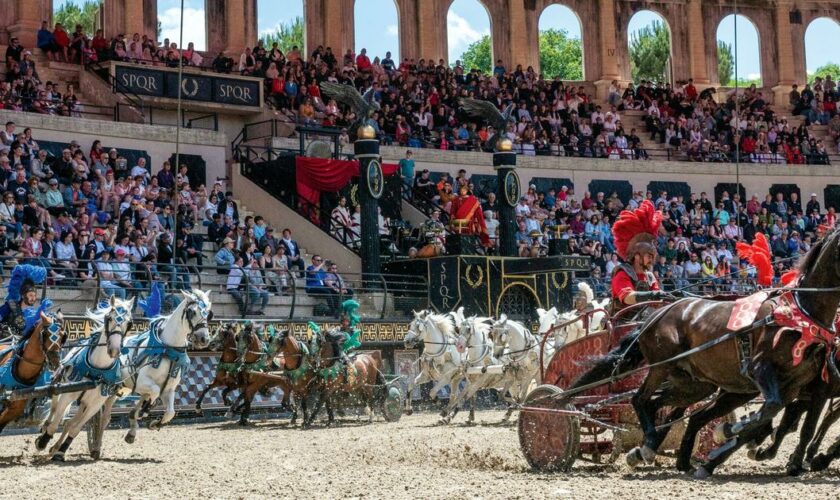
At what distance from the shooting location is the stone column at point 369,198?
2592cm

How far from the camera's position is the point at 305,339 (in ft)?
74.4

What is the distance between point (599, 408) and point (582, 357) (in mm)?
571

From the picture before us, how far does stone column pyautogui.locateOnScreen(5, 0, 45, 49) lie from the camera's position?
33.6 m

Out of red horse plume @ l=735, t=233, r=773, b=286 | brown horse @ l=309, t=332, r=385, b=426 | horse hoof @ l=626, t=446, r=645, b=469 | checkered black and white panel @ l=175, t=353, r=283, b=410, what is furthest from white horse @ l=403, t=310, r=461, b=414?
horse hoof @ l=626, t=446, r=645, b=469

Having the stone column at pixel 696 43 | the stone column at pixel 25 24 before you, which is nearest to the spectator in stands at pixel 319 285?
the stone column at pixel 25 24

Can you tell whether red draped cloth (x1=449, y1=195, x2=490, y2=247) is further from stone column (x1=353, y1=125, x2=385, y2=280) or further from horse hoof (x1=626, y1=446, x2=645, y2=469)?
horse hoof (x1=626, y1=446, x2=645, y2=469)

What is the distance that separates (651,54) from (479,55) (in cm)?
1262

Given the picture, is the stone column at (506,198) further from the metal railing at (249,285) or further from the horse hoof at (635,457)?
the horse hoof at (635,457)

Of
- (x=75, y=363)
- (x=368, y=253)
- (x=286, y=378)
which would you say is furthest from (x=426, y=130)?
(x=75, y=363)

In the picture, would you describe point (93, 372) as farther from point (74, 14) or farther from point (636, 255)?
point (74, 14)

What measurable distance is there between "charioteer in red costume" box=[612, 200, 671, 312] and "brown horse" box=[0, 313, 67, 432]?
18.8 ft

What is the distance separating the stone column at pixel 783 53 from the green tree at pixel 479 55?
38.5m

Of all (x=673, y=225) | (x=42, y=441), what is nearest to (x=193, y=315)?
(x=42, y=441)

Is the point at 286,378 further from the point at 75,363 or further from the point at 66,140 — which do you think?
the point at 66,140
